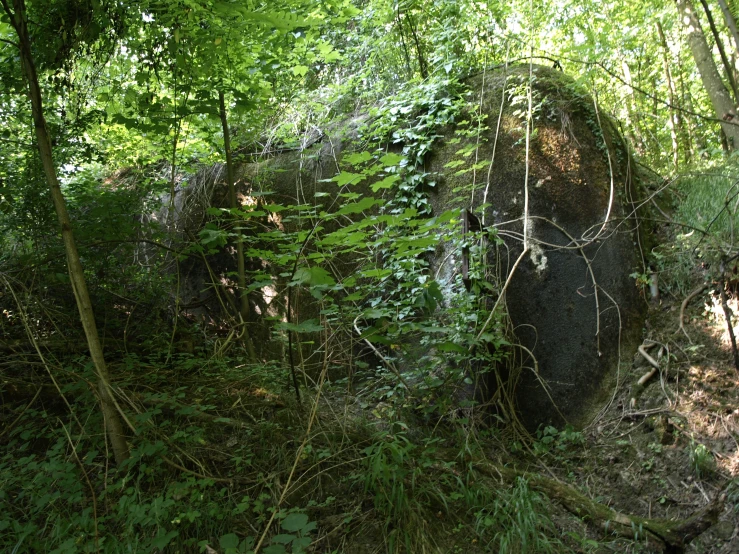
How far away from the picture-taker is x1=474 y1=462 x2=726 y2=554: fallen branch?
2.76m

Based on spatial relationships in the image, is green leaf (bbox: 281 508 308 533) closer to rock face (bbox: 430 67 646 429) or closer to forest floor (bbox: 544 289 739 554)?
forest floor (bbox: 544 289 739 554)

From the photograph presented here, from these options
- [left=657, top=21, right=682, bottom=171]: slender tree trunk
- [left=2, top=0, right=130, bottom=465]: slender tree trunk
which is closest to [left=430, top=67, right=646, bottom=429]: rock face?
[left=657, top=21, right=682, bottom=171]: slender tree trunk

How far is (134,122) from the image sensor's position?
148 inches

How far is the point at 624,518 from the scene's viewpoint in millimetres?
2959

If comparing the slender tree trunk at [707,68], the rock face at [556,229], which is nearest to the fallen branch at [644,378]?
the rock face at [556,229]

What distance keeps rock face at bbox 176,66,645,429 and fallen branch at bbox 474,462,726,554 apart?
1288 mm

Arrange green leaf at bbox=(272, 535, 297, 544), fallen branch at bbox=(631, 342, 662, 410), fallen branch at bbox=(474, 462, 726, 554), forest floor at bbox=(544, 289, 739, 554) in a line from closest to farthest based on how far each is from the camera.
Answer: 1. green leaf at bbox=(272, 535, 297, 544)
2. fallen branch at bbox=(474, 462, 726, 554)
3. forest floor at bbox=(544, 289, 739, 554)
4. fallen branch at bbox=(631, 342, 662, 410)

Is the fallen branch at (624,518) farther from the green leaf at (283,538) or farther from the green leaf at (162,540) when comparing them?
the green leaf at (162,540)

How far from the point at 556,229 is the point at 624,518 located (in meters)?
2.67

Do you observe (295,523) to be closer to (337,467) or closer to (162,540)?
(162,540)

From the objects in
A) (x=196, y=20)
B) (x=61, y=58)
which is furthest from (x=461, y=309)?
(x=61, y=58)

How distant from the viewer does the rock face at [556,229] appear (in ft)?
14.9

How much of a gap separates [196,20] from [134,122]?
869 millimetres

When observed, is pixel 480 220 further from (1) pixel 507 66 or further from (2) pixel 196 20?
(2) pixel 196 20
